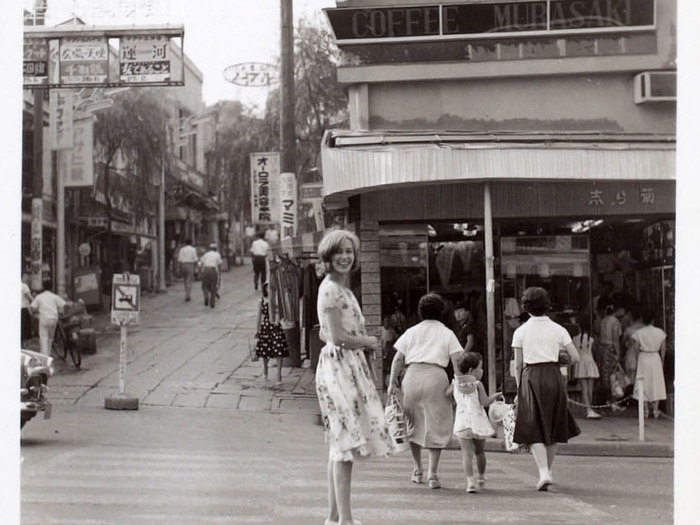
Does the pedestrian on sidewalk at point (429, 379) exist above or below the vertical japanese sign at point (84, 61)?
below

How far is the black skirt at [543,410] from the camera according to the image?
8242mm

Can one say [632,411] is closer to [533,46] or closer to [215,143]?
[533,46]

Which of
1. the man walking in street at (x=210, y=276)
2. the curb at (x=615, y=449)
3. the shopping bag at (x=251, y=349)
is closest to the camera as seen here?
the curb at (x=615, y=449)

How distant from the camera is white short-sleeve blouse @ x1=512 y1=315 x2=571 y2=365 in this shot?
27.2 ft

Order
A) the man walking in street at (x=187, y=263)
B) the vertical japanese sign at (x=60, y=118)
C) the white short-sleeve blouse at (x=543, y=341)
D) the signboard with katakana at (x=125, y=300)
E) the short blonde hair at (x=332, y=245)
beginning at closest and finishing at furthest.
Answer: the short blonde hair at (x=332, y=245), the white short-sleeve blouse at (x=543, y=341), the signboard with katakana at (x=125, y=300), the vertical japanese sign at (x=60, y=118), the man walking in street at (x=187, y=263)

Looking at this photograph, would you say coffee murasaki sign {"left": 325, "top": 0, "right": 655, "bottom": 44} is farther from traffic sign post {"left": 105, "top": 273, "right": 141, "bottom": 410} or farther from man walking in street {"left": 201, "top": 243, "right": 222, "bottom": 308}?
man walking in street {"left": 201, "top": 243, "right": 222, "bottom": 308}

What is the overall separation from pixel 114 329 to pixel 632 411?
511 inches

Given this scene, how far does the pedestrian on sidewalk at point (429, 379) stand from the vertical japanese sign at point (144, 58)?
9120 millimetres

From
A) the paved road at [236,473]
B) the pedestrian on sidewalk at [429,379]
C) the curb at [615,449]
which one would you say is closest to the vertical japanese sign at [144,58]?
the paved road at [236,473]

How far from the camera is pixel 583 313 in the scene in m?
14.9

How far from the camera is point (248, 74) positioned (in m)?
18.5

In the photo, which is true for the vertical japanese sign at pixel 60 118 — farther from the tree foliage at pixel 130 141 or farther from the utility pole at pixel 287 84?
the utility pole at pixel 287 84

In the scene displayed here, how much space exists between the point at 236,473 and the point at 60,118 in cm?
1455
